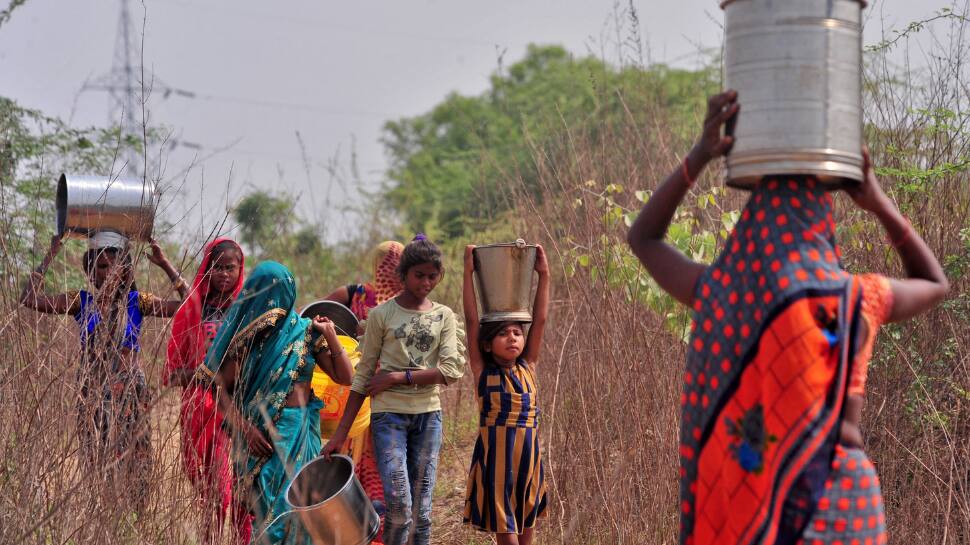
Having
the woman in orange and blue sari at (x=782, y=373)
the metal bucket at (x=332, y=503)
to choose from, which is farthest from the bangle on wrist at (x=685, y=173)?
the metal bucket at (x=332, y=503)

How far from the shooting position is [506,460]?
15.8 feet

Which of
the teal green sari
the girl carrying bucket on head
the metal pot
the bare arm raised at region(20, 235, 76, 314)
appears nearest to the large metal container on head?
the girl carrying bucket on head

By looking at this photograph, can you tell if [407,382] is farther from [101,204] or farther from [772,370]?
[772,370]

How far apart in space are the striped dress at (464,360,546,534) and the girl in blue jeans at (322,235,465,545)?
36cm

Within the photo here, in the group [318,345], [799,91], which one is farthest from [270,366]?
[799,91]

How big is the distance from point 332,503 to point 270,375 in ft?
2.70

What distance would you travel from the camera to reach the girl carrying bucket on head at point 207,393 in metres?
4.32

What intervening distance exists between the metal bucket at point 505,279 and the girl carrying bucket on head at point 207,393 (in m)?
1.16

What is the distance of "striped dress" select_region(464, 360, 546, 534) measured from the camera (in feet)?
15.7

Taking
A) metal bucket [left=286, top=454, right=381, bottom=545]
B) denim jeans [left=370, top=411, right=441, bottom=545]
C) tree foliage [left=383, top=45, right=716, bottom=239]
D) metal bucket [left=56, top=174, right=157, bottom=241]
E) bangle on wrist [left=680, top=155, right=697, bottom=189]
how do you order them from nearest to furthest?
1. bangle on wrist [left=680, top=155, right=697, bottom=189]
2. metal bucket [left=286, top=454, right=381, bottom=545]
3. metal bucket [left=56, top=174, right=157, bottom=241]
4. denim jeans [left=370, top=411, right=441, bottom=545]
5. tree foliage [left=383, top=45, right=716, bottom=239]

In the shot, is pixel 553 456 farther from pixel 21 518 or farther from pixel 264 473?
pixel 21 518

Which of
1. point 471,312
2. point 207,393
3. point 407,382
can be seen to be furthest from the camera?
point 407,382

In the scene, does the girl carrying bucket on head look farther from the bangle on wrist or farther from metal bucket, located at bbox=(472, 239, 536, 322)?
the bangle on wrist

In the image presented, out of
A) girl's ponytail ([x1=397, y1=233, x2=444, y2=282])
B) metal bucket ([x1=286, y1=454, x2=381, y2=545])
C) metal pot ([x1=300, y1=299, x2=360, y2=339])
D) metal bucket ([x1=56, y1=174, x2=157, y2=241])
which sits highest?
metal bucket ([x1=56, y1=174, x2=157, y2=241])
